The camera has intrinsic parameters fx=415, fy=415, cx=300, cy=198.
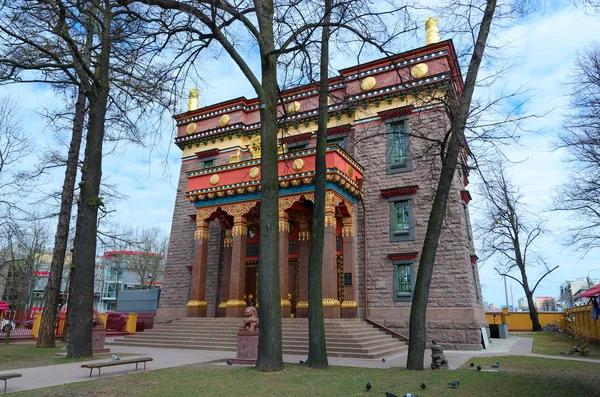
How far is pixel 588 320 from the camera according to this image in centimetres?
2150

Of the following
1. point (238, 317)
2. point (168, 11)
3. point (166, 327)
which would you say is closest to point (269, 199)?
point (168, 11)

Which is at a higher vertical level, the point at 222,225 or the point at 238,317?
the point at 222,225

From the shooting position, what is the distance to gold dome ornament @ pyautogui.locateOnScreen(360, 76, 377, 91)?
20.0 m

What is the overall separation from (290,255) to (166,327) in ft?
20.8

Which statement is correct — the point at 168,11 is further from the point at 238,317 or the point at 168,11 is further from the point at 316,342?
the point at 238,317

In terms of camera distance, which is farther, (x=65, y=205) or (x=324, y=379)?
(x=65, y=205)

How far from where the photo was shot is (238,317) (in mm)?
17531

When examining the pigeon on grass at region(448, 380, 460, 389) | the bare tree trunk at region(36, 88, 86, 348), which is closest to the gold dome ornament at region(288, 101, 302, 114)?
the bare tree trunk at region(36, 88, 86, 348)

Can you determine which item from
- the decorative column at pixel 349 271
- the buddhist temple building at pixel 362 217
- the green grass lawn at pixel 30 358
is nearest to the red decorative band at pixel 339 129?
the buddhist temple building at pixel 362 217

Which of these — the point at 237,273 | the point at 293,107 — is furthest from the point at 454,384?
the point at 293,107

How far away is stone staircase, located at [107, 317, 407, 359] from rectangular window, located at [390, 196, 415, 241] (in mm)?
4039

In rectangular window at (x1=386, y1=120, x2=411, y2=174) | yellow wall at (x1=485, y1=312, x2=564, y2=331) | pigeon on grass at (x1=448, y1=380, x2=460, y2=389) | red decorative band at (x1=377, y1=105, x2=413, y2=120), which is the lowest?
yellow wall at (x1=485, y1=312, x2=564, y2=331)

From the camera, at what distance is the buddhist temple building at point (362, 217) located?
659 inches

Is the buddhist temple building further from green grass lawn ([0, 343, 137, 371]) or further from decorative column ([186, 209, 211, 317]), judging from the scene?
green grass lawn ([0, 343, 137, 371])
